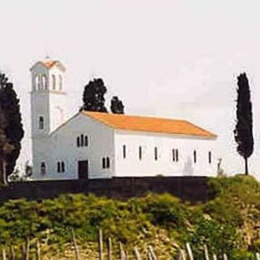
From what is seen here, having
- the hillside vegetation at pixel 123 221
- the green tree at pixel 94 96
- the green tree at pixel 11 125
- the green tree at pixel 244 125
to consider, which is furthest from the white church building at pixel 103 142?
the hillside vegetation at pixel 123 221

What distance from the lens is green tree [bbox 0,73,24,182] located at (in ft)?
155

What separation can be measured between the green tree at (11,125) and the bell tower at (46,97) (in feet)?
17.1

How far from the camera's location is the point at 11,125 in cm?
4753

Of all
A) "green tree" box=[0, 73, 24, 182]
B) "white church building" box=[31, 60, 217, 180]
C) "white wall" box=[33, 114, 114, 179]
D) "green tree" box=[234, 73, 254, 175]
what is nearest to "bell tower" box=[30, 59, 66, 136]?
"white church building" box=[31, 60, 217, 180]

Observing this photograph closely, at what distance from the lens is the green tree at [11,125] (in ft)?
155

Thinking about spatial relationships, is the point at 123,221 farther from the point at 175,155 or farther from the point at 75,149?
the point at 175,155

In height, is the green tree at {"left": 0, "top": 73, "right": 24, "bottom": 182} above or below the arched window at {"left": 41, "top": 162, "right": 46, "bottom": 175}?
above

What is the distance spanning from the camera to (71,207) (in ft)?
98.9

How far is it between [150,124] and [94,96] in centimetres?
275

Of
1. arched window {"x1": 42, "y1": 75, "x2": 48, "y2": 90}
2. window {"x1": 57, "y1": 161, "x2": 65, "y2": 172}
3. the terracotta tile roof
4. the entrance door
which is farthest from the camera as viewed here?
arched window {"x1": 42, "y1": 75, "x2": 48, "y2": 90}

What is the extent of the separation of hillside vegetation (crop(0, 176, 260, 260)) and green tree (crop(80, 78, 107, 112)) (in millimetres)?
19173

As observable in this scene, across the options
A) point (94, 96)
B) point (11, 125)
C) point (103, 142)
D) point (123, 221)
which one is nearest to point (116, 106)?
point (94, 96)

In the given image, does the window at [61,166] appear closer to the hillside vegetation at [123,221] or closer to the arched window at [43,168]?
the arched window at [43,168]

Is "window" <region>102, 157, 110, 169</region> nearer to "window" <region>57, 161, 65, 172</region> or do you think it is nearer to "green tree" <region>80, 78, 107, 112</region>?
"window" <region>57, 161, 65, 172</region>
